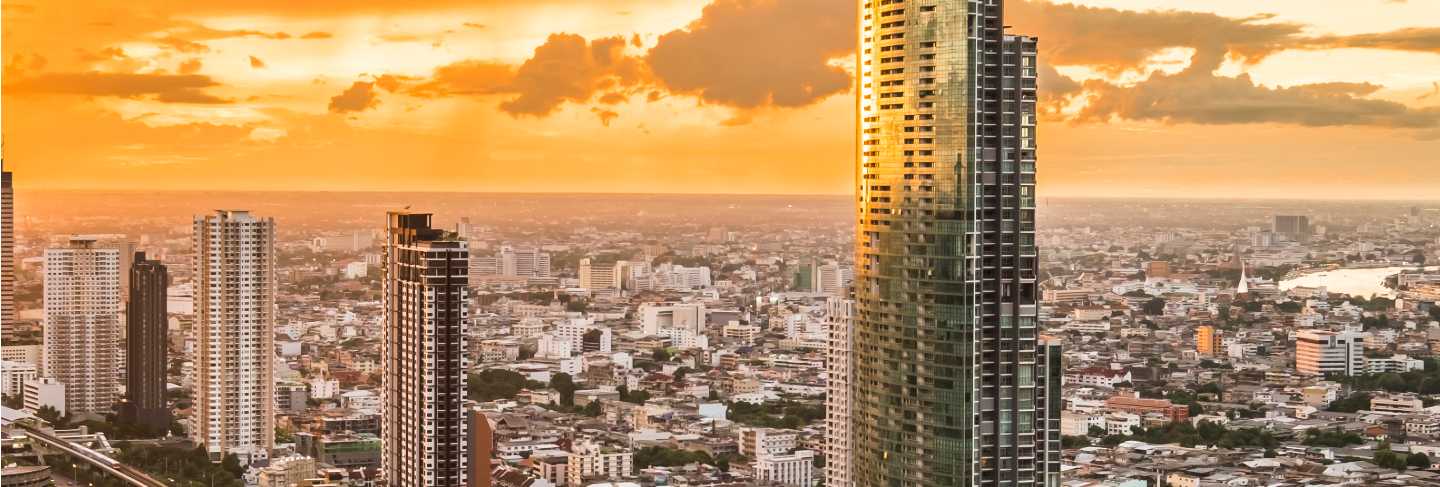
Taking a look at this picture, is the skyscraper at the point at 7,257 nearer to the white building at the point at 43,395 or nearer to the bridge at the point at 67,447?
the white building at the point at 43,395

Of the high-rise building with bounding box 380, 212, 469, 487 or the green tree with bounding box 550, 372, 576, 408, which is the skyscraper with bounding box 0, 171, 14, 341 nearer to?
the high-rise building with bounding box 380, 212, 469, 487

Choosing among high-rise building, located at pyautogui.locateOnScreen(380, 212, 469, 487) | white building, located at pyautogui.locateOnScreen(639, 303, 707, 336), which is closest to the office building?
white building, located at pyautogui.locateOnScreen(639, 303, 707, 336)

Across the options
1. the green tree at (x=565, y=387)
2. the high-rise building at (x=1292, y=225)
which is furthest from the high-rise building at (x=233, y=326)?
the high-rise building at (x=1292, y=225)

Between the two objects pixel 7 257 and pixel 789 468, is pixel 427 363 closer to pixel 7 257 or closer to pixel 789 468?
pixel 789 468

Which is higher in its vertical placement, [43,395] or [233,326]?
[233,326]

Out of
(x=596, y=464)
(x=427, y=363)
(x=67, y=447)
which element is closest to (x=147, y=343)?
(x=67, y=447)
